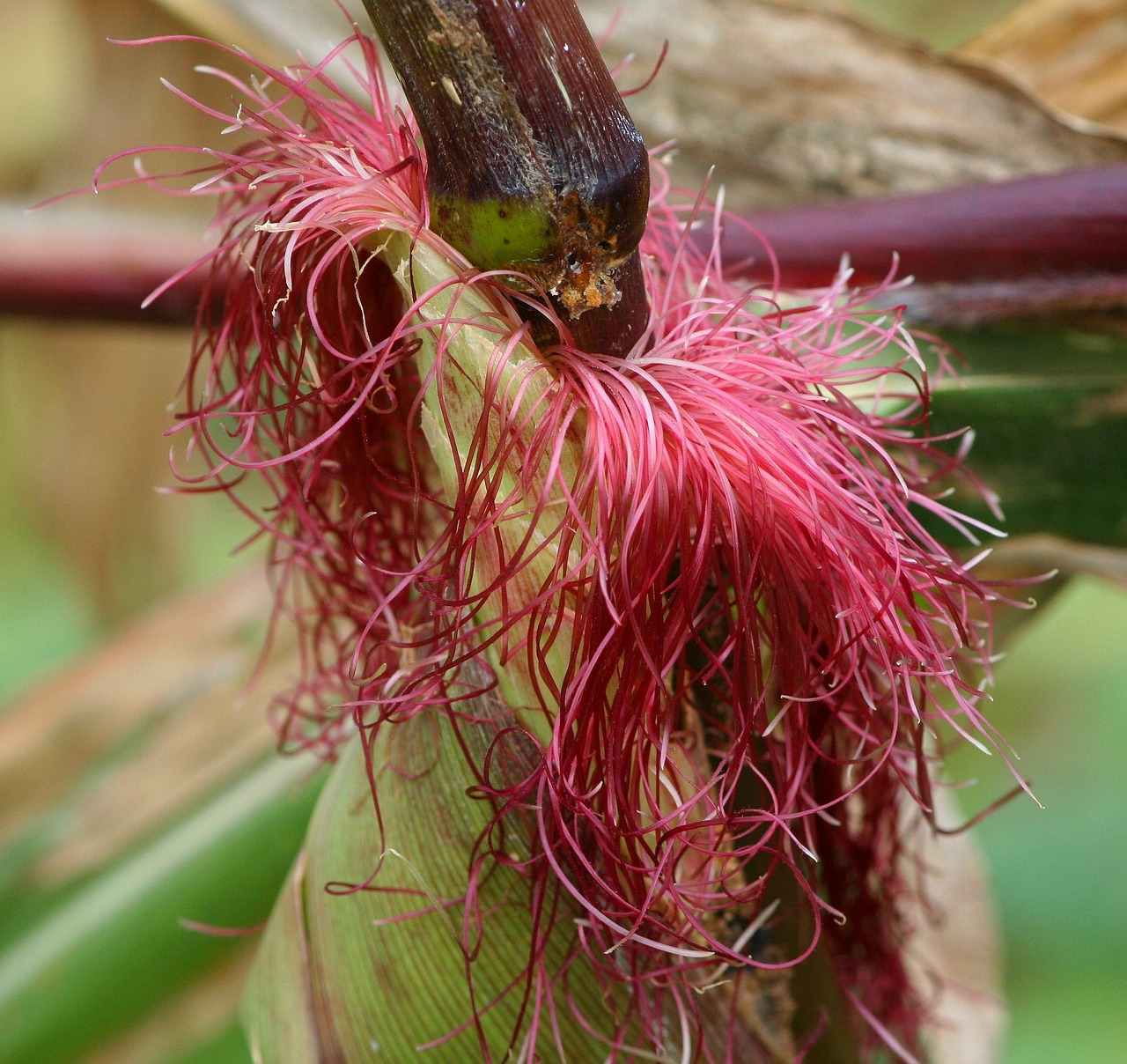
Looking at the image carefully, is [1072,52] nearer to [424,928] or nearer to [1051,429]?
[1051,429]

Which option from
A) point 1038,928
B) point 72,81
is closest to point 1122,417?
point 1038,928

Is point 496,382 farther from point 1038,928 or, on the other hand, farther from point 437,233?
point 1038,928

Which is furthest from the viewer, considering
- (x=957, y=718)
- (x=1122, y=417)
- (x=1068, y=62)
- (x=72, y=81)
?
(x=72, y=81)

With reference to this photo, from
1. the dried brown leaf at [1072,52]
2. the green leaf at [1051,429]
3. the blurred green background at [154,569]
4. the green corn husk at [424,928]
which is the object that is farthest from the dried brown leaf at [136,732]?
the dried brown leaf at [1072,52]

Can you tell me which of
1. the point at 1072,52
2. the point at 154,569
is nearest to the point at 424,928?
the point at 1072,52

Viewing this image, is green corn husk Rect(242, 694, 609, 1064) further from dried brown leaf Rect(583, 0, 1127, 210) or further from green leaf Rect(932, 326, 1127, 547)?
dried brown leaf Rect(583, 0, 1127, 210)

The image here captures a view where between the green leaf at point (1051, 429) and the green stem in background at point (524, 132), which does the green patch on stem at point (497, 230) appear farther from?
the green leaf at point (1051, 429)
